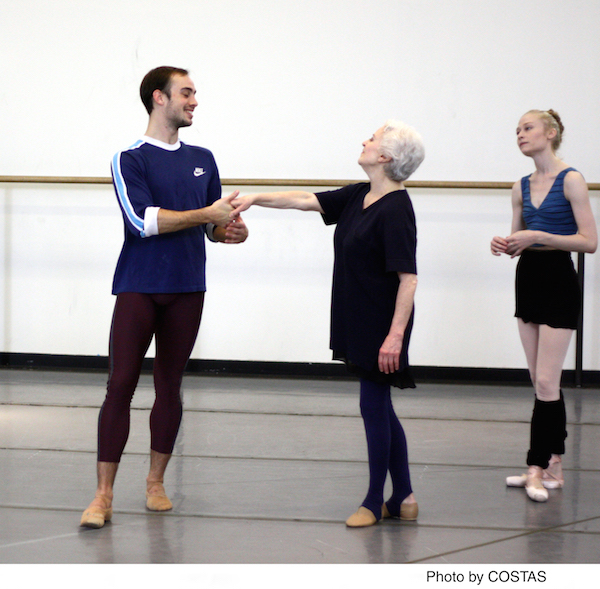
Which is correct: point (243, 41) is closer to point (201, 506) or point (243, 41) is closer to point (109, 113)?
point (109, 113)

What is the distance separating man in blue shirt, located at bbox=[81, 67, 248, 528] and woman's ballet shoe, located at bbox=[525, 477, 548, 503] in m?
1.04

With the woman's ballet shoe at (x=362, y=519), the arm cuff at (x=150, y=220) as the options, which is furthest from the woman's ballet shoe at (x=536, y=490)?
the arm cuff at (x=150, y=220)

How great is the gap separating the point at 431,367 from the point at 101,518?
9.17ft

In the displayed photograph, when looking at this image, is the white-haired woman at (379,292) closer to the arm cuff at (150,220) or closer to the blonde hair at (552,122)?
the arm cuff at (150,220)

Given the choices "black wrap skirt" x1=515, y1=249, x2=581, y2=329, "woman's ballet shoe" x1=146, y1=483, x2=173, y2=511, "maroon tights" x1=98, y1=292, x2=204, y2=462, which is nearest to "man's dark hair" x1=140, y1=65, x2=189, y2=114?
"maroon tights" x1=98, y1=292, x2=204, y2=462

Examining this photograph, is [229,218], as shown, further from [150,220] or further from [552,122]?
[552,122]

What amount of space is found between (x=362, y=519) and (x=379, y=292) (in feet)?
1.92

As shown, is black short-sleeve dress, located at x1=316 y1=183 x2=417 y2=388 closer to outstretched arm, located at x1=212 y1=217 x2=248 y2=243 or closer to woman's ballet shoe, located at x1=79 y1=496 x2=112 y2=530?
outstretched arm, located at x1=212 y1=217 x2=248 y2=243

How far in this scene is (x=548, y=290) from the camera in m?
2.42

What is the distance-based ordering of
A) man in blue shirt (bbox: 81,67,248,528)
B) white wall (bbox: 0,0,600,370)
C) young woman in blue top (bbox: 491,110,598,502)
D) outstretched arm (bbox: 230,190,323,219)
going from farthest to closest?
white wall (bbox: 0,0,600,370) → young woman in blue top (bbox: 491,110,598,502) → outstretched arm (bbox: 230,190,323,219) → man in blue shirt (bbox: 81,67,248,528)

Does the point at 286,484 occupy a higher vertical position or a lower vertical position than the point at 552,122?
lower

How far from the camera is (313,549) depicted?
185 cm

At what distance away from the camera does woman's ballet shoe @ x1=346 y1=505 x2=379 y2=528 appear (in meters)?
2.03

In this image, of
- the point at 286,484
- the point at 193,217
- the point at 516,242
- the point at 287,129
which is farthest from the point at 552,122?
the point at 287,129
